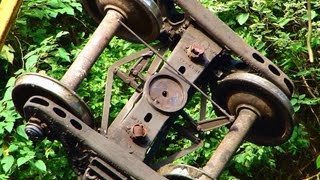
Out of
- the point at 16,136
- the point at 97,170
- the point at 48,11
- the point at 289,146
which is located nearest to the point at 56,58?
the point at 48,11

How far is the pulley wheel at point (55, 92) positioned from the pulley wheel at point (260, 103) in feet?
1.81

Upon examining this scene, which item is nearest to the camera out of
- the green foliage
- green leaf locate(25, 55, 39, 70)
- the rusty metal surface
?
the rusty metal surface

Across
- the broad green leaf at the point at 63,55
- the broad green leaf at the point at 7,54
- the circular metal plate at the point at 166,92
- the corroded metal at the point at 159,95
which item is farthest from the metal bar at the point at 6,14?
the broad green leaf at the point at 7,54

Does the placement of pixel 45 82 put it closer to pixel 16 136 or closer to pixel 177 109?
pixel 177 109

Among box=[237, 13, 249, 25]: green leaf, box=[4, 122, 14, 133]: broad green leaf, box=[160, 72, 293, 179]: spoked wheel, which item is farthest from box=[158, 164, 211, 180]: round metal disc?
box=[237, 13, 249, 25]: green leaf

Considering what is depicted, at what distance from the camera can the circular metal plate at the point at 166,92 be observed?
264 cm

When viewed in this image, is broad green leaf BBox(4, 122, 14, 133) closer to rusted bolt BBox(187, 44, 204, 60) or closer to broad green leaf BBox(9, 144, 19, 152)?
broad green leaf BBox(9, 144, 19, 152)

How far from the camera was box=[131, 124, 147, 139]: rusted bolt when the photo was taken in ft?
8.39

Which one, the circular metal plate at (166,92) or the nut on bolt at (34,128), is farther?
the circular metal plate at (166,92)

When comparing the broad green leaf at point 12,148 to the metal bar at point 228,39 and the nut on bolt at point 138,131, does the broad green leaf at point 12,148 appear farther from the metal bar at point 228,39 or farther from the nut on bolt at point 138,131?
the metal bar at point 228,39

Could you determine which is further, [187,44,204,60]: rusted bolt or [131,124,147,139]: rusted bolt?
[187,44,204,60]: rusted bolt

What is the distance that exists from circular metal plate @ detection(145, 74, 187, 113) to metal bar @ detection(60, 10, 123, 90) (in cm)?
22

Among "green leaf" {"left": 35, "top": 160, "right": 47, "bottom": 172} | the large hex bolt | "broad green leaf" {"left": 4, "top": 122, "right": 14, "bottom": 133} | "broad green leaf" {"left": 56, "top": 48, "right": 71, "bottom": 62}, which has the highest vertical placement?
"broad green leaf" {"left": 56, "top": 48, "right": 71, "bottom": 62}

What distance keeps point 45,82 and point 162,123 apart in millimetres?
431
